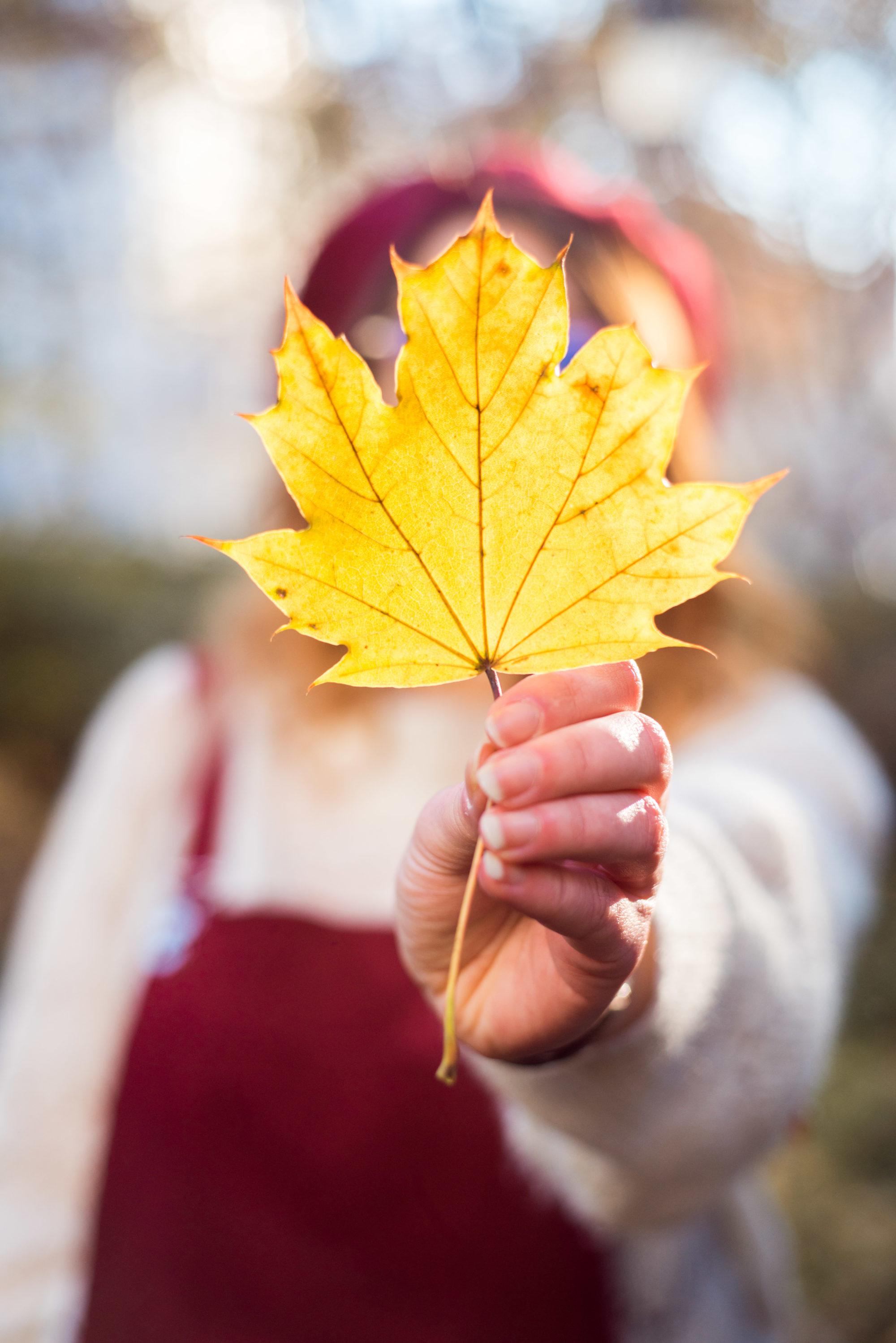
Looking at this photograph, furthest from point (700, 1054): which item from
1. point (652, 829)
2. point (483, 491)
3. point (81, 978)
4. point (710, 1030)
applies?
point (81, 978)

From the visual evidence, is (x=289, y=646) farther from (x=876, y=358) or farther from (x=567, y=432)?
(x=876, y=358)

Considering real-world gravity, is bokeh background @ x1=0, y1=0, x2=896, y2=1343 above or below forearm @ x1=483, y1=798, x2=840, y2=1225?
above

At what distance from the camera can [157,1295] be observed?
107cm

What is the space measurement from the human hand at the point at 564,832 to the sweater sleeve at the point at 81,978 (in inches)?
43.2

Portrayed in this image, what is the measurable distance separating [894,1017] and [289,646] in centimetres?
206

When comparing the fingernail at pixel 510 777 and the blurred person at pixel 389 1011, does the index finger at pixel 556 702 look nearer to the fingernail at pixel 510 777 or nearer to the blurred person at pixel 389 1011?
the fingernail at pixel 510 777

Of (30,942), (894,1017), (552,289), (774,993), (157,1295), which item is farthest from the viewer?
(894,1017)

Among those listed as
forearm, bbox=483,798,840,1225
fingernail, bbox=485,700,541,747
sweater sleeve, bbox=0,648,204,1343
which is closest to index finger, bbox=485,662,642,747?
fingernail, bbox=485,700,541,747

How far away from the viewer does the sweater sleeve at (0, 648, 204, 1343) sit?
1166 mm

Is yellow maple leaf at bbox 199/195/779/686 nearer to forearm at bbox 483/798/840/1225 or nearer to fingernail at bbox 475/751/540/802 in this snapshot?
fingernail at bbox 475/751/540/802

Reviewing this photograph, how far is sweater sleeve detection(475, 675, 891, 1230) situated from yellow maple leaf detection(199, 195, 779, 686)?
0.98ft

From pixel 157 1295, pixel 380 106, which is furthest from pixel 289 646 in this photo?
pixel 380 106

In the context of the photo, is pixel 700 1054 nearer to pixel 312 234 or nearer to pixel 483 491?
pixel 483 491

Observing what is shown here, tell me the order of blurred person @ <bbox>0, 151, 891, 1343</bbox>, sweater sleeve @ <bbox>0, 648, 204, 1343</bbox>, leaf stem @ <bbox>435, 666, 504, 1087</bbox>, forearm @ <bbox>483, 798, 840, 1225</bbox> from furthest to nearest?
sweater sleeve @ <bbox>0, 648, 204, 1343</bbox> → blurred person @ <bbox>0, 151, 891, 1343</bbox> → forearm @ <bbox>483, 798, 840, 1225</bbox> → leaf stem @ <bbox>435, 666, 504, 1087</bbox>
